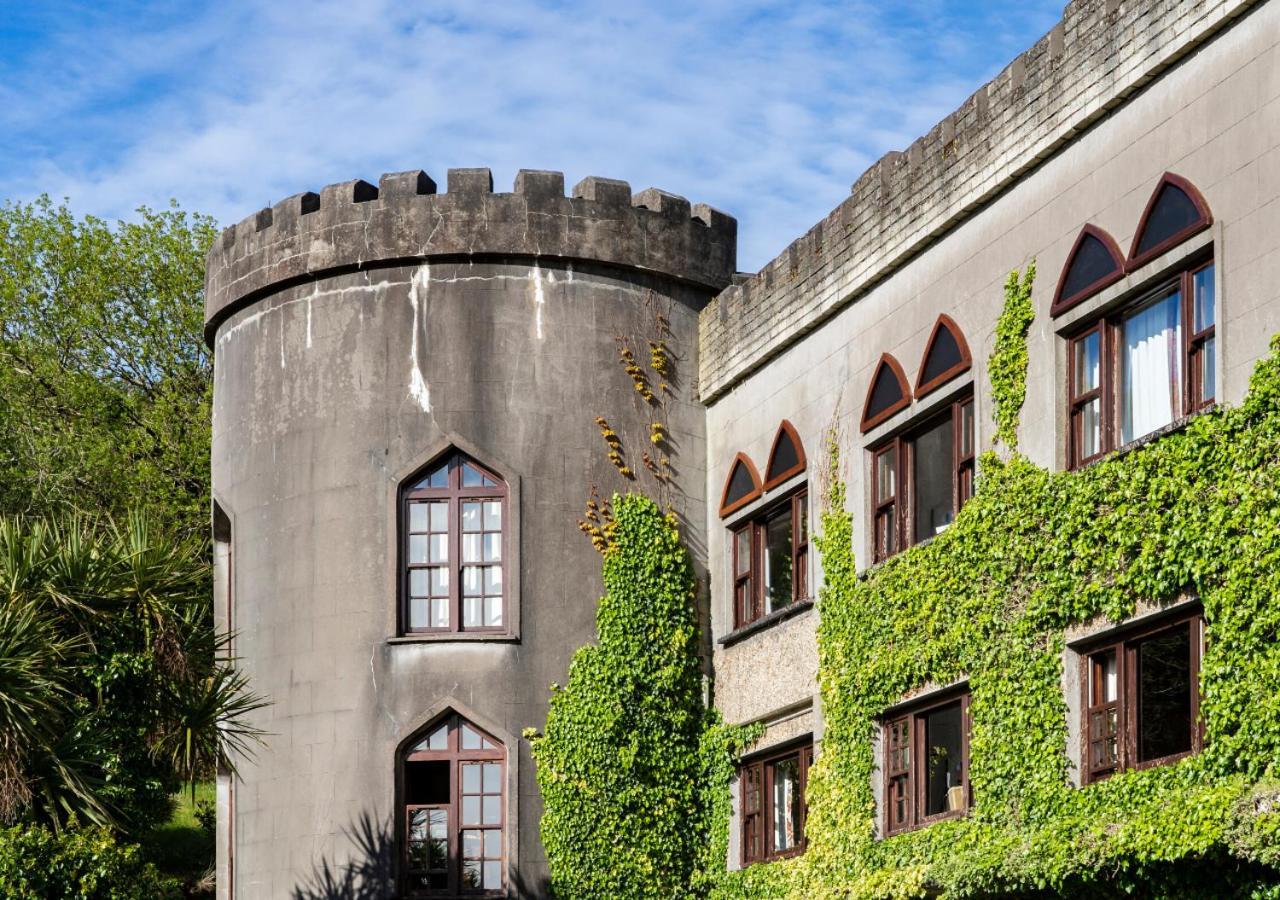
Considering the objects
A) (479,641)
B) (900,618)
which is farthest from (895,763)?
(479,641)

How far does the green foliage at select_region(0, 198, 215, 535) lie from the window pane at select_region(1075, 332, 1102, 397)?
84.6 ft

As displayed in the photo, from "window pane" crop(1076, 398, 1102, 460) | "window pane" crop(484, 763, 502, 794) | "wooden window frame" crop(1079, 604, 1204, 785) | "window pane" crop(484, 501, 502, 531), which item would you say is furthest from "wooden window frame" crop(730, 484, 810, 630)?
"wooden window frame" crop(1079, 604, 1204, 785)

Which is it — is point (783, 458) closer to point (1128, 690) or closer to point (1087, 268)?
point (1087, 268)

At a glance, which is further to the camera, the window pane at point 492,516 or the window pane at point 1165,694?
the window pane at point 492,516

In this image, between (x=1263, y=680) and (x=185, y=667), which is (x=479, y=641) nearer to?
(x=185, y=667)

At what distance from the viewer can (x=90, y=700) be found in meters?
21.2

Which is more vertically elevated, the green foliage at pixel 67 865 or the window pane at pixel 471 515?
the window pane at pixel 471 515

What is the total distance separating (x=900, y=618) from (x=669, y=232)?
24.8 feet

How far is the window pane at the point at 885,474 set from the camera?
70.3 ft

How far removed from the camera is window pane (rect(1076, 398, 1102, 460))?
1778cm

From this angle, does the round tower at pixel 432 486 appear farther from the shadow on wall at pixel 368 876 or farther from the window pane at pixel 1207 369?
the window pane at pixel 1207 369

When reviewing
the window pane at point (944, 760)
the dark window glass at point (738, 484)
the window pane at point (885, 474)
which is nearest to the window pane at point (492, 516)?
the dark window glass at point (738, 484)

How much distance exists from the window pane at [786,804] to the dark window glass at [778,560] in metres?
1.92

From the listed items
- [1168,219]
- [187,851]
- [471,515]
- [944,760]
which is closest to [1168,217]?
[1168,219]
